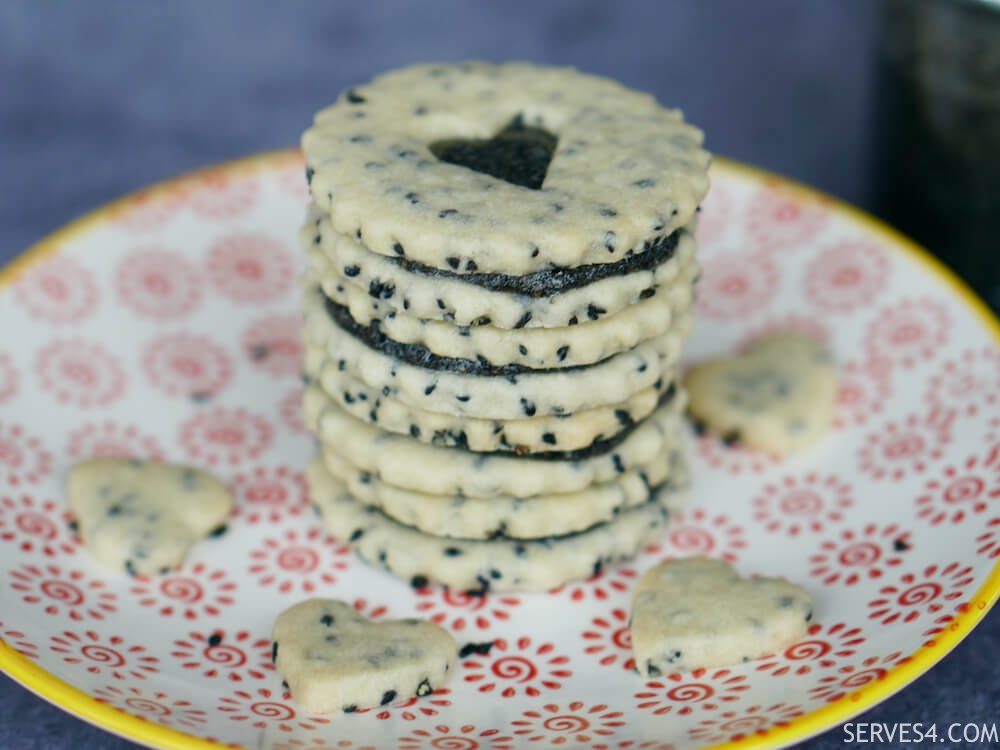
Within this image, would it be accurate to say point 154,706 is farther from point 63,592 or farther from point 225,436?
point 225,436

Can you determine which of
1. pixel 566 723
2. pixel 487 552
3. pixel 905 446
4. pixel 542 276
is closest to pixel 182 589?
pixel 487 552

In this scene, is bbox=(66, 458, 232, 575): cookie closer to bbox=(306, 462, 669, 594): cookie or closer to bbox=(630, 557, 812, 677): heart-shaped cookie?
bbox=(306, 462, 669, 594): cookie

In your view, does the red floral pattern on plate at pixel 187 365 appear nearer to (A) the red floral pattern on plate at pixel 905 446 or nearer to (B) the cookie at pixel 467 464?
(B) the cookie at pixel 467 464

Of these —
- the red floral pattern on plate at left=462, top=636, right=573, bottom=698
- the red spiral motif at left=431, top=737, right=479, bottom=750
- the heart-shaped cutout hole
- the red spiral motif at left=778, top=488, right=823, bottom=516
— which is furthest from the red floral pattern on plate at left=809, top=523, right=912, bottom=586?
the heart-shaped cutout hole

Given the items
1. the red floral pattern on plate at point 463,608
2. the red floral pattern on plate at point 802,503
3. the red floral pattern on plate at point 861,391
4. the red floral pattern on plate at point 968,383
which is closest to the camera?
the red floral pattern on plate at point 463,608

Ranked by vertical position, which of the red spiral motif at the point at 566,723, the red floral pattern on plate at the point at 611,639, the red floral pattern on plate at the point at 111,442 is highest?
the red floral pattern on plate at the point at 111,442

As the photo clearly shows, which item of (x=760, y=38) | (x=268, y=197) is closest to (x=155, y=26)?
(x=268, y=197)

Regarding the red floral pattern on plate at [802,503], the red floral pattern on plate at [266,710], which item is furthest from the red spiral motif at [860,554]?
the red floral pattern on plate at [266,710]
